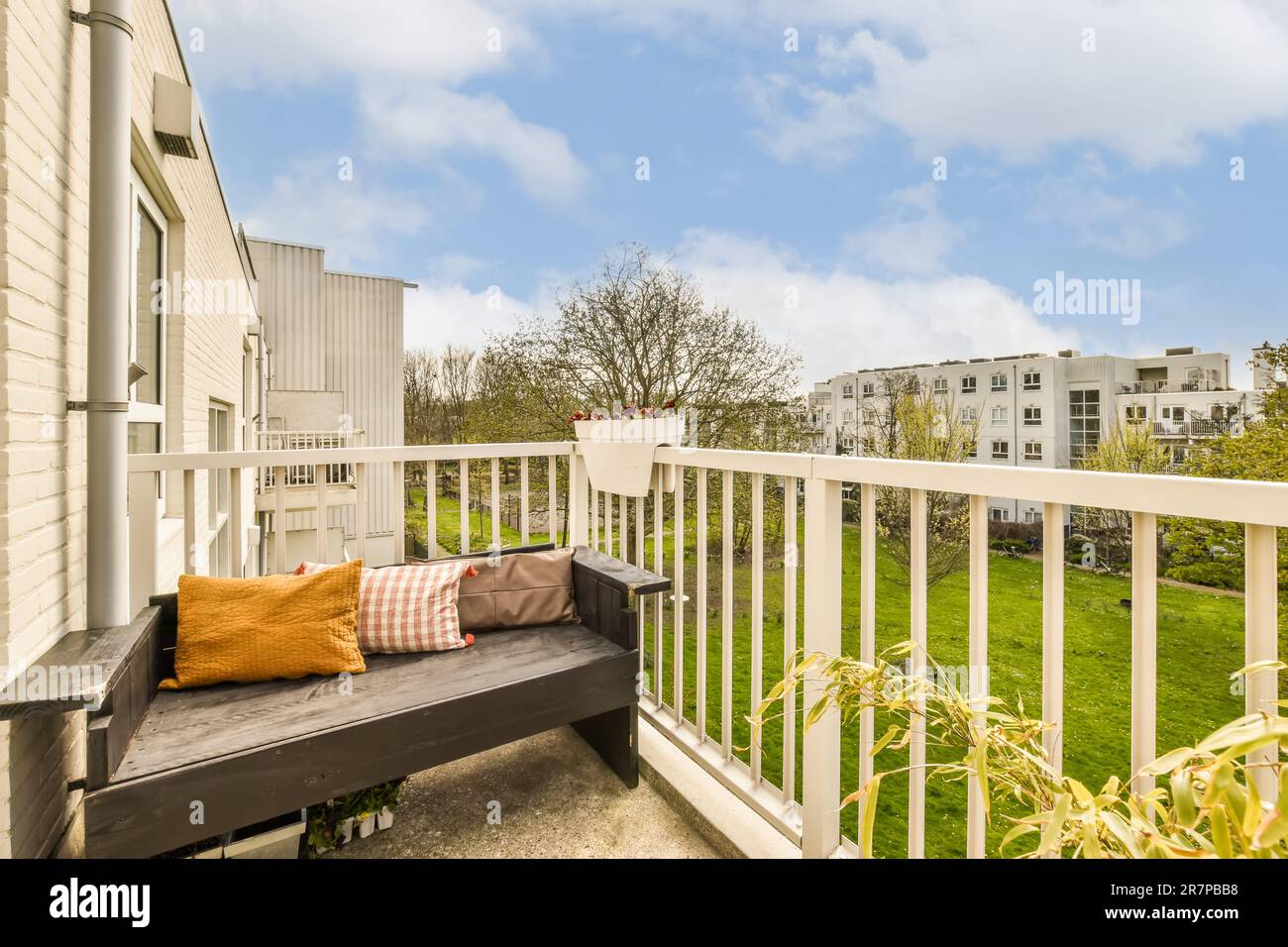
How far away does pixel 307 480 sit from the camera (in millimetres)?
9406

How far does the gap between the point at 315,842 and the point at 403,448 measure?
1338mm

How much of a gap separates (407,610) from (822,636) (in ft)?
4.27

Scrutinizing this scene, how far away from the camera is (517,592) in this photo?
2318 mm

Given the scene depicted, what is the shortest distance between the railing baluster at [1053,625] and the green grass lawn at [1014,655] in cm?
102

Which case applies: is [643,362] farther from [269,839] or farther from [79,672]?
[79,672]

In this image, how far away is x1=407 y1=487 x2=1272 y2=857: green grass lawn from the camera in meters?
4.62

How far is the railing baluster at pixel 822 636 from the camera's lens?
5.22ft

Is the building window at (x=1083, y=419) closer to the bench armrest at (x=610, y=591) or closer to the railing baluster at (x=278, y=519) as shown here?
the bench armrest at (x=610, y=591)

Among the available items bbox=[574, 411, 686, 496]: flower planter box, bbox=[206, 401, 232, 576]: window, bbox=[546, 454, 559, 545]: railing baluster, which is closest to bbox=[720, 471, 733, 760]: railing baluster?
bbox=[574, 411, 686, 496]: flower planter box

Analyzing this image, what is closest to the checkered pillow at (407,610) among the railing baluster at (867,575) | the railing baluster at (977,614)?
the railing baluster at (867,575)

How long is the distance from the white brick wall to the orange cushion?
26cm

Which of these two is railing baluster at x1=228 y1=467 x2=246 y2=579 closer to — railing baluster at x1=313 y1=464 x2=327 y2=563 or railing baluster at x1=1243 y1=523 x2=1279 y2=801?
railing baluster at x1=313 y1=464 x2=327 y2=563

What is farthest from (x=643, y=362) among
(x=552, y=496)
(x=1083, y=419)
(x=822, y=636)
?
(x=1083, y=419)
